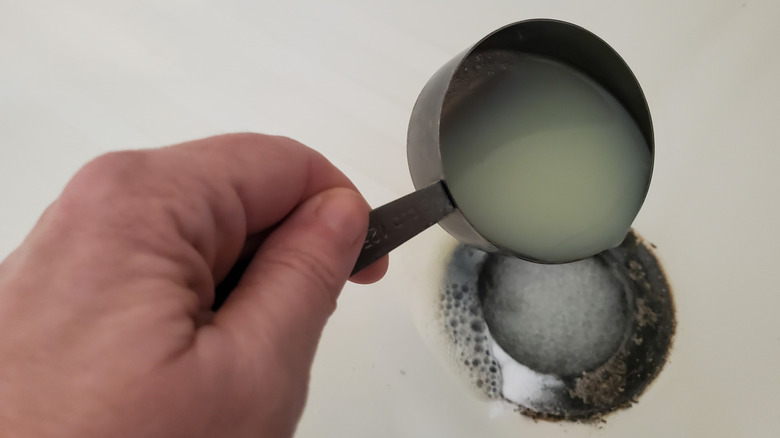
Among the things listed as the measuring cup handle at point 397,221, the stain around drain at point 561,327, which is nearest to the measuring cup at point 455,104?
the measuring cup handle at point 397,221

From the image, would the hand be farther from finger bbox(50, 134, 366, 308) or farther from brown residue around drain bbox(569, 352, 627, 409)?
brown residue around drain bbox(569, 352, 627, 409)

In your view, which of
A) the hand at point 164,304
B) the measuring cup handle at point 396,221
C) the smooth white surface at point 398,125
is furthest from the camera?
the smooth white surface at point 398,125

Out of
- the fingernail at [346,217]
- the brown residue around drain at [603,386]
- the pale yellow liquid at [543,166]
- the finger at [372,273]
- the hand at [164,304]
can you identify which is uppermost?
the pale yellow liquid at [543,166]

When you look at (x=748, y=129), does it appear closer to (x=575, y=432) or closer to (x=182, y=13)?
(x=575, y=432)

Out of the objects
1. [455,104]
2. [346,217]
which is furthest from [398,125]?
[346,217]

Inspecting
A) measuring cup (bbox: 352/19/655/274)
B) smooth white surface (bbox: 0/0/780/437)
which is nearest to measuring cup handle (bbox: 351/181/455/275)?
measuring cup (bbox: 352/19/655/274)

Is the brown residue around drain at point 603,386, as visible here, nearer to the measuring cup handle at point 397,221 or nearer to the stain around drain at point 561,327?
the stain around drain at point 561,327
